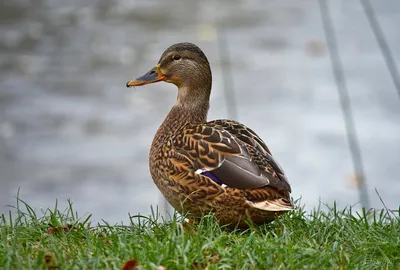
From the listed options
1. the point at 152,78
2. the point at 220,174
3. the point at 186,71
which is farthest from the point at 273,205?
the point at 152,78

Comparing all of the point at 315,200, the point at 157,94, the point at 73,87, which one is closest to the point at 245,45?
the point at 157,94

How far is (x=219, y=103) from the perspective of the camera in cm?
830

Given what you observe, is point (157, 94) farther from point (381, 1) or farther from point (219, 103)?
point (381, 1)

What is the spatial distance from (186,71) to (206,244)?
163 cm

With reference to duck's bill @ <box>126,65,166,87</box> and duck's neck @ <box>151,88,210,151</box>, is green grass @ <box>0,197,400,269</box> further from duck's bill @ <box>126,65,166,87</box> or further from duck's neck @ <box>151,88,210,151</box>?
duck's bill @ <box>126,65,166,87</box>

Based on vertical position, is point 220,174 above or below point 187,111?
below

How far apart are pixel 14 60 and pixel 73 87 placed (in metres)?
0.88

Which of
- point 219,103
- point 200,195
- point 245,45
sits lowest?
point 200,195

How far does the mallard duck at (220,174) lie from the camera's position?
4.78m

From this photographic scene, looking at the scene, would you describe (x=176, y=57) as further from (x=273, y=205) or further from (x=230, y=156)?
(x=273, y=205)

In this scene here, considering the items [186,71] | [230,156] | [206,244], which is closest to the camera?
[206,244]

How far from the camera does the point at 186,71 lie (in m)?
5.53

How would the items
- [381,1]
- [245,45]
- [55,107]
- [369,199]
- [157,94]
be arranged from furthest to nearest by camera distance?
[381,1] < [245,45] < [157,94] < [55,107] < [369,199]

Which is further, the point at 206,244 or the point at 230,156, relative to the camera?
the point at 230,156
